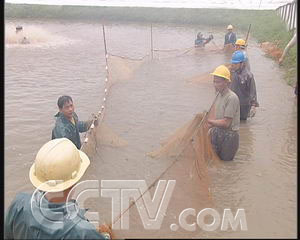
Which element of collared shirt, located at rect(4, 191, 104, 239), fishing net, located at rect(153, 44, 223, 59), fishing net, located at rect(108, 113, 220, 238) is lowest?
fishing net, located at rect(153, 44, 223, 59)

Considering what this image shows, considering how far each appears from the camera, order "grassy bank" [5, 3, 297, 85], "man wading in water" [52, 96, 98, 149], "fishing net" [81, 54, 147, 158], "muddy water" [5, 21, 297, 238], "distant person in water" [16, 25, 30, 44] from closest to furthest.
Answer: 1. "man wading in water" [52, 96, 98, 149]
2. "muddy water" [5, 21, 297, 238]
3. "fishing net" [81, 54, 147, 158]
4. "distant person in water" [16, 25, 30, 44]
5. "grassy bank" [5, 3, 297, 85]

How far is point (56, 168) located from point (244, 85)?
4974mm

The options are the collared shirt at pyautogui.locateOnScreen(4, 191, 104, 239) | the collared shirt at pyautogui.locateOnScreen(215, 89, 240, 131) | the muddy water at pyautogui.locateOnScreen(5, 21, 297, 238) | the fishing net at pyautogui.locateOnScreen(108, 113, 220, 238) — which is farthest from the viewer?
the collared shirt at pyautogui.locateOnScreen(215, 89, 240, 131)

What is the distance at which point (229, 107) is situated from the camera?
5008 millimetres

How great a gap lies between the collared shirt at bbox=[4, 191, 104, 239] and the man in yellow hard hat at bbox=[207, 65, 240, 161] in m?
3.16

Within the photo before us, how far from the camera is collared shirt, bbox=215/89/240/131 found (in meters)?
5.01

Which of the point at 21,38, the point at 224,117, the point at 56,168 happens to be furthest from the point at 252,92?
the point at 21,38

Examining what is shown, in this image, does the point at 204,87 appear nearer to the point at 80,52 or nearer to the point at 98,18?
the point at 80,52

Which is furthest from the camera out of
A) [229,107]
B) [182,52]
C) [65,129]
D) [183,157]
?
[182,52]

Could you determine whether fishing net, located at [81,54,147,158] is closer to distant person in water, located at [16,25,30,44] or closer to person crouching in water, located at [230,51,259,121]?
person crouching in water, located at [230,51,259,121]

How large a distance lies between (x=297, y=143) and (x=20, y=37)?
15162 mm

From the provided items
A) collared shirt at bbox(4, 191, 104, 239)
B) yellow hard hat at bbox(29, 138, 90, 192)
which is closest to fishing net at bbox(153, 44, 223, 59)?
yellow hard hat at bbox(29, 138, 90, 192)

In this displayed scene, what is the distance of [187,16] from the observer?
24547 millimetres

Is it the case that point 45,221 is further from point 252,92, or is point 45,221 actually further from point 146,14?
point 146,14
